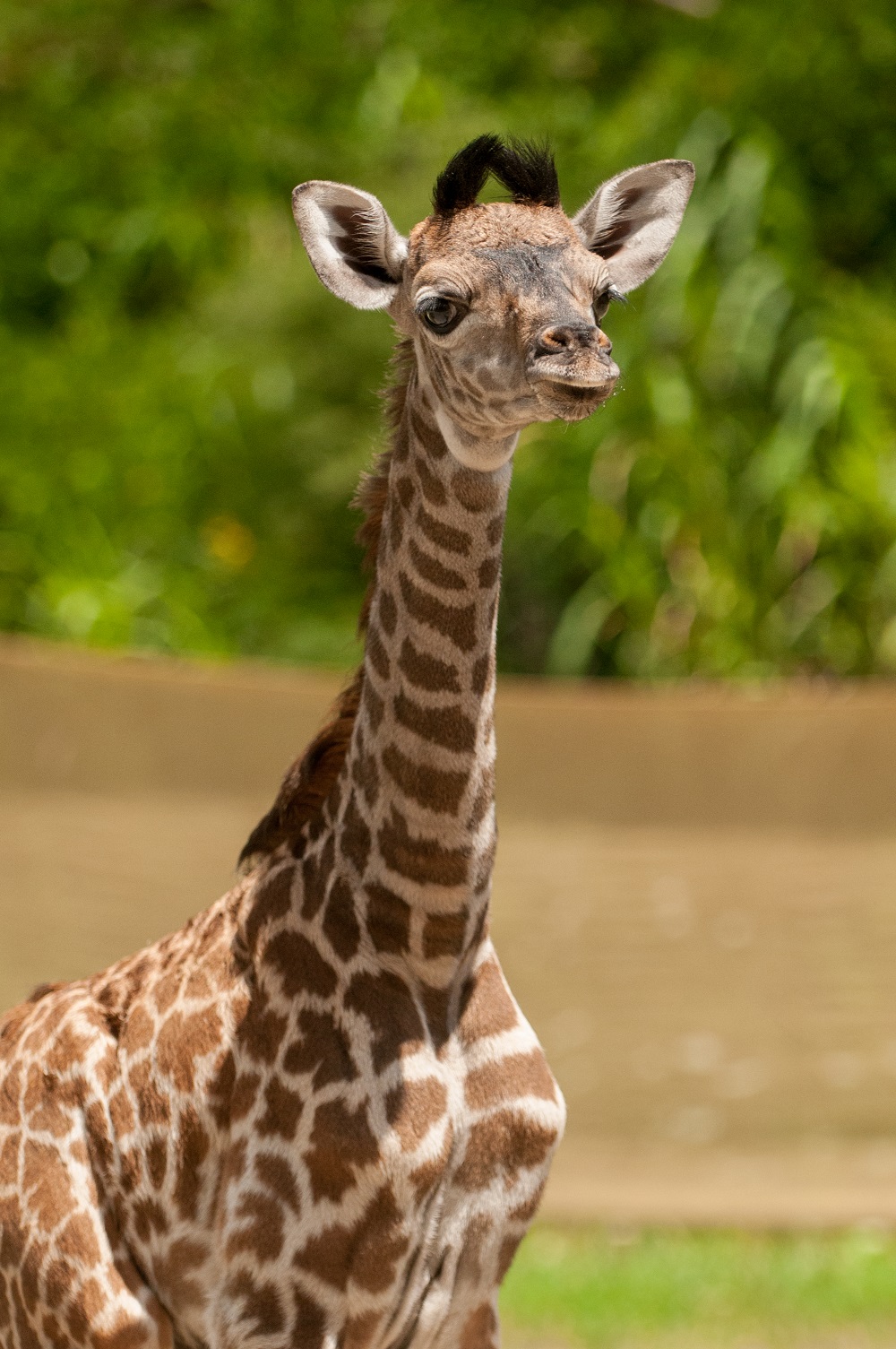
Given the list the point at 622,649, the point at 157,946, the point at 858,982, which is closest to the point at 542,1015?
the point at 858,982

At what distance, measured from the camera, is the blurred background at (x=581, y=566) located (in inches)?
247

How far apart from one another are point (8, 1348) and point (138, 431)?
6081 millimetres

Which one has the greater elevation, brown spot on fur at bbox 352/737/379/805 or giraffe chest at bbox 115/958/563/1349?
brown spot on fur at bbox 352/737/379/805

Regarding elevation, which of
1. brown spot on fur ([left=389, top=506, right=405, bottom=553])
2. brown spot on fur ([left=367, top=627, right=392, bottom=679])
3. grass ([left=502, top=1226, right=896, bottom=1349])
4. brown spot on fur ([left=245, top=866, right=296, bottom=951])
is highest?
brown spot on fur ([left=389, top=506, right=405, bottom=553])

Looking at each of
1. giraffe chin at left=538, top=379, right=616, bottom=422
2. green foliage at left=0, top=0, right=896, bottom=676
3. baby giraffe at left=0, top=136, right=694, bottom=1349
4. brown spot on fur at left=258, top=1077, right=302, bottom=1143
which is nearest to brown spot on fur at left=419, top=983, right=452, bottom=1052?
baby giraffe at left=0, top=136, right=694, bottom=1349

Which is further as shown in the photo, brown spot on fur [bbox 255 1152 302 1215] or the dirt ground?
the dirt ground

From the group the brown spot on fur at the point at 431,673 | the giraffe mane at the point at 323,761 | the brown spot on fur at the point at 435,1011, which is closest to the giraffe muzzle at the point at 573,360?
the brown spot on fur at the point at 431,673

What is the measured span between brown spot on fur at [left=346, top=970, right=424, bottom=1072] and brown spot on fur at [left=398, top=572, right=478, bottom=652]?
539 millimetres

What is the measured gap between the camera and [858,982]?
6.27 m

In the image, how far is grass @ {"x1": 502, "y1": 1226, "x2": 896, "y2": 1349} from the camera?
17.0 feet

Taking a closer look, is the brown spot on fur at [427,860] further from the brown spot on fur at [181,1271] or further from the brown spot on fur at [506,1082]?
the brown spot on fur at [181,1271]

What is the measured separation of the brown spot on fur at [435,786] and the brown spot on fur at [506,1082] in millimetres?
415

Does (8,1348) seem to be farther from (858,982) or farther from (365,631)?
(858,982)

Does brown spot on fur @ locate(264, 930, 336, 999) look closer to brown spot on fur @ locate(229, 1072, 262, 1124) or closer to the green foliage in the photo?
brown spot on fur @ locate(229, 1072, 262, 1124)
